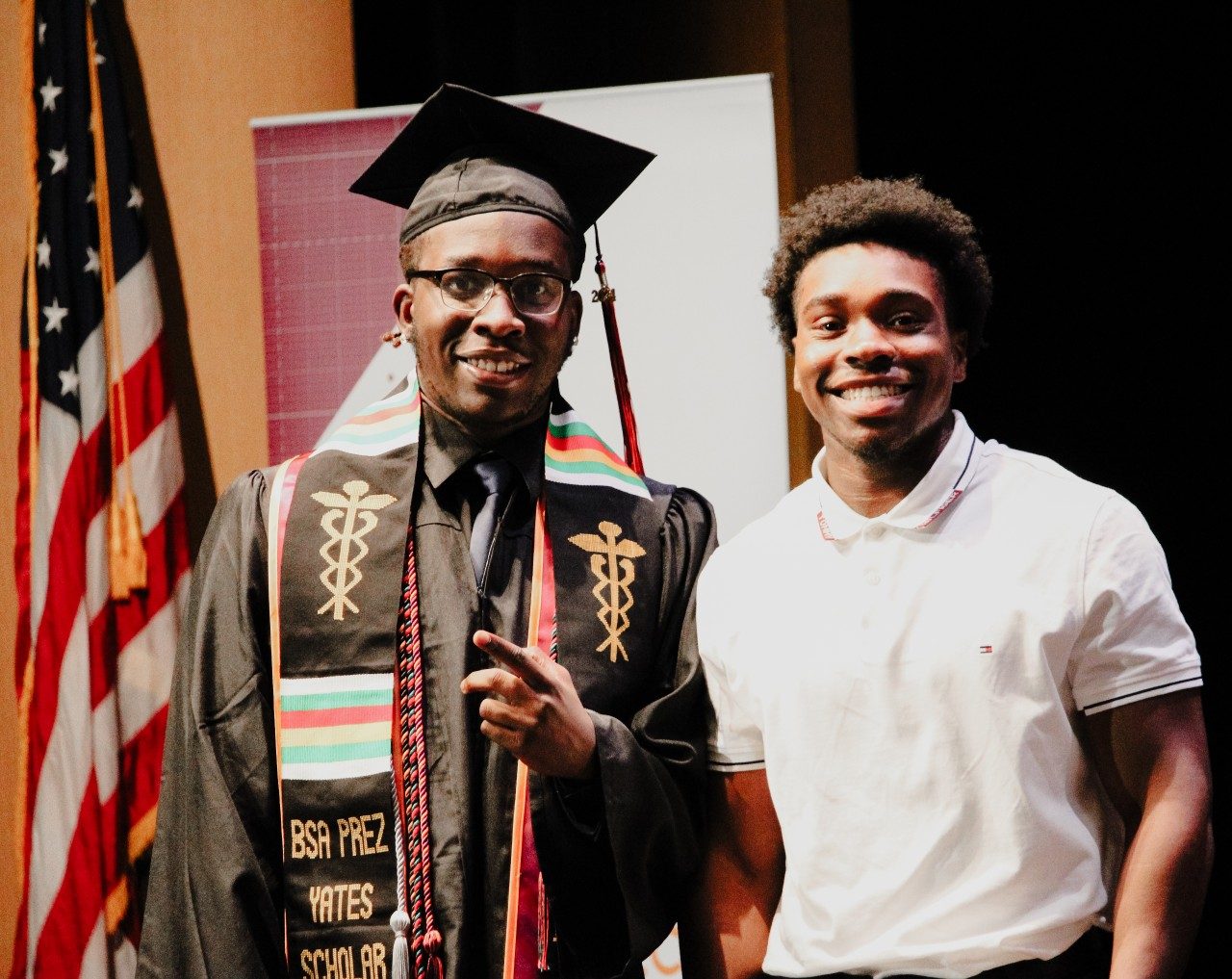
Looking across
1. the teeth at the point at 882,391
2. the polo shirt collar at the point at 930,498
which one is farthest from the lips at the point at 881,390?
the polo shirt collar at the point at 930,498

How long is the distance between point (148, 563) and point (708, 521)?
1567 millimetres

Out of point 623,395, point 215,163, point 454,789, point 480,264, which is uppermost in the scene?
point 215,163

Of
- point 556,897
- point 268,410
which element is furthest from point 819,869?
point 268,410

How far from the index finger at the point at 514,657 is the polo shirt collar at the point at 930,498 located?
0.53m

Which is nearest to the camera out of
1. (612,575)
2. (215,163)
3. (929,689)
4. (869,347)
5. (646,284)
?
(929,689)

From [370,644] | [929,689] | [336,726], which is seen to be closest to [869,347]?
[929,689]

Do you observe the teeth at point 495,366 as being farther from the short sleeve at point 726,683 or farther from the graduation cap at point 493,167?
the short sleeve at point 726,683

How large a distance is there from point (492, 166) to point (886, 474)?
0.87 meters

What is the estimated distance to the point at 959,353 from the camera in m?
2.26

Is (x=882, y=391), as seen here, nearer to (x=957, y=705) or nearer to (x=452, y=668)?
(x=957, y=705)

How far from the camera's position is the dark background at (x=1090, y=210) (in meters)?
3.36

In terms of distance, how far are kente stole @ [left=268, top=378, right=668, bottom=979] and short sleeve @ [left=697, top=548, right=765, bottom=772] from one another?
0.34ft

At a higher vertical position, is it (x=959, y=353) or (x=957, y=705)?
(x=959, y=353)

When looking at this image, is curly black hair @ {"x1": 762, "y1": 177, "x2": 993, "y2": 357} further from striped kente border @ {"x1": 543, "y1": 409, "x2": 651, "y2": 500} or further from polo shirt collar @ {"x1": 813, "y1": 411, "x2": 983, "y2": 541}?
striped kente border @ {"x1": 543, "y1": 409, "x2": 651, "y2": 500}
